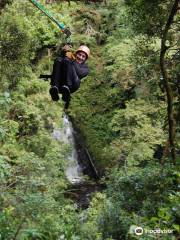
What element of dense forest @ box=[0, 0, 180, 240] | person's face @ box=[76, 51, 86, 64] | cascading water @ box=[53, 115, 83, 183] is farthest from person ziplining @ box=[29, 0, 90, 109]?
cascading water @ box=[53, 115, 83, 183]

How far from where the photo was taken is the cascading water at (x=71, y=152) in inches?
640

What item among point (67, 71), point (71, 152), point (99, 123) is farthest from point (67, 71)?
point (99, 123)

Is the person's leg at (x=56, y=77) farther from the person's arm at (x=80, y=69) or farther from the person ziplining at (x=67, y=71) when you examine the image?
the person's arm at (x=80, y=69)

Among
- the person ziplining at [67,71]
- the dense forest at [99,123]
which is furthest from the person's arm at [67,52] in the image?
the dense forest at [99,123]

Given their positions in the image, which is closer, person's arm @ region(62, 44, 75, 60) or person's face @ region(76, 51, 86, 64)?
person's arm @ region(62, 44, 75, 60)

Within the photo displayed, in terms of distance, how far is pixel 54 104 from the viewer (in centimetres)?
1395

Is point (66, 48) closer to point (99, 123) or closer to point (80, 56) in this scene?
point (80, 56)

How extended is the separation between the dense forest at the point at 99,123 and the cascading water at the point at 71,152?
459 mm

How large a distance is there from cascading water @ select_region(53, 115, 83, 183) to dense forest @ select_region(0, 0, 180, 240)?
0.46 meters

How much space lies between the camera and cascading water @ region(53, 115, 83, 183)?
16.3 m

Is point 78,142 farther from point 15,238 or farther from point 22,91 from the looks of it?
point 15,238

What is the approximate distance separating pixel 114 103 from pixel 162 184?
1102cm

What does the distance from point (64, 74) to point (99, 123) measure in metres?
11.2

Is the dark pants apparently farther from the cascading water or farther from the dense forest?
the cascading water
